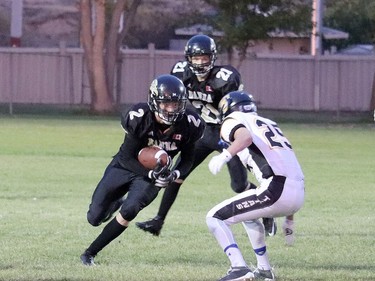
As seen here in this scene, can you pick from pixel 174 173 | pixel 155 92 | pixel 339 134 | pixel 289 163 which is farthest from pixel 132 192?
pixel 339 134

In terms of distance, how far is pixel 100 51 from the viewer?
36.3 m

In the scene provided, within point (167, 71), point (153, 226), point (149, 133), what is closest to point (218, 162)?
point (149, 133)

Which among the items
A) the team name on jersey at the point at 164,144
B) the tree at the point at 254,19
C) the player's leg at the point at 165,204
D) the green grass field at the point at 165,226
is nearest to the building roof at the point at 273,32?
the tree at the point at 254,19

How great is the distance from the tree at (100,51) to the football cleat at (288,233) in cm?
2589

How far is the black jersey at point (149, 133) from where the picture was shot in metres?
8.87

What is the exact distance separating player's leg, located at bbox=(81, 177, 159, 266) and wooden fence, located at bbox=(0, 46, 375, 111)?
31.0 metres

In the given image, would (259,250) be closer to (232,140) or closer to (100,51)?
(232,140)

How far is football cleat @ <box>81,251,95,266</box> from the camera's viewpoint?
Answer: 912 cm

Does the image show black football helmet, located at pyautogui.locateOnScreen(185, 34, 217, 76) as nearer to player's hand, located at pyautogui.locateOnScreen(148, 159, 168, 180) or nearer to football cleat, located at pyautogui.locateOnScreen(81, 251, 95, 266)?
player's hand, located at pyautogui.locateOnScreen(148, 159, 168, 180)

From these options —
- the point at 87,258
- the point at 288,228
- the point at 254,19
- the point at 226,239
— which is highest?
the point at 254,19

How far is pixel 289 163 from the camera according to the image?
829 centimetres

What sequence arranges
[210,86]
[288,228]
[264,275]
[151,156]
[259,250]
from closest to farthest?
[264,275] < [259,250] < [151,156] < [288,228] < [210,86]

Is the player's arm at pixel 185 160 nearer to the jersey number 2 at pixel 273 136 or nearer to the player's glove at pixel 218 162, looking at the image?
the jersey number 2 at pixel 273 136

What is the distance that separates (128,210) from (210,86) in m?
2.53
